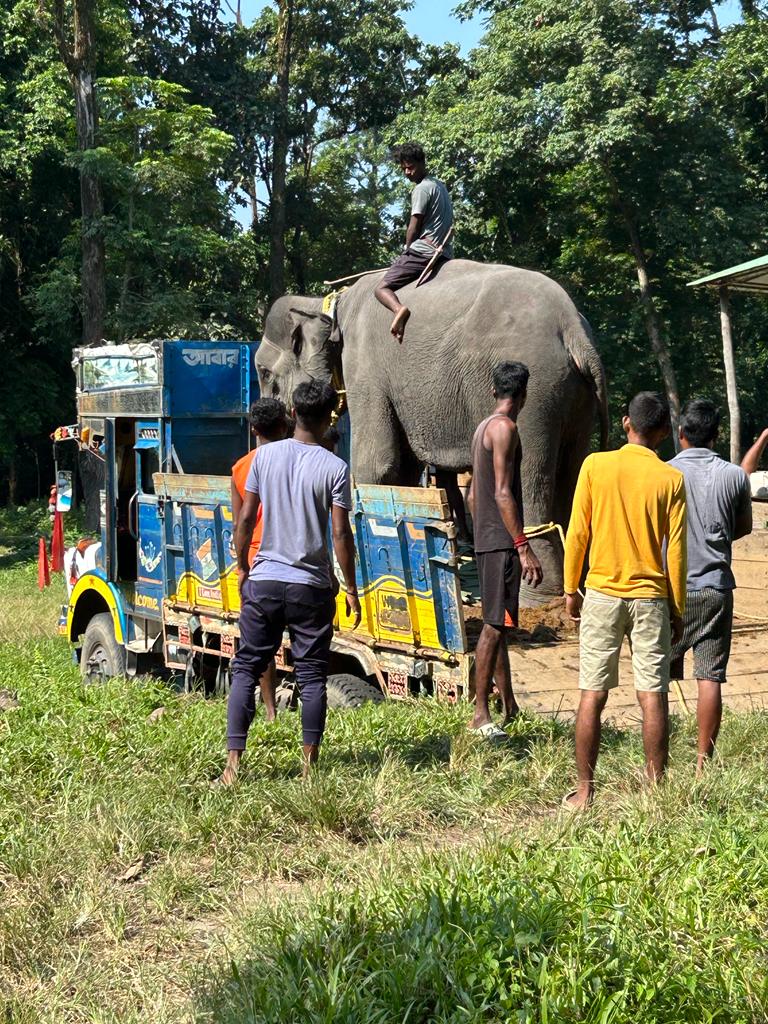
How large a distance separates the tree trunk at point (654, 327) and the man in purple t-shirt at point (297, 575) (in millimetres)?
15281

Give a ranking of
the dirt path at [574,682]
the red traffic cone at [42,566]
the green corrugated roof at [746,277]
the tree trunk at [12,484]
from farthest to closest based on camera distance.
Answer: the tree trunk at [12,484] < the red traffic cone at [42,566] < the green corrugated roof at [746,277] < the dirt path at [574,682]

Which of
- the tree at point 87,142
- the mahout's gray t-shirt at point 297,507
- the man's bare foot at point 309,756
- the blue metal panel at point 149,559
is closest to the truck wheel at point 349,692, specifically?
the man's bare foot at point 309,756

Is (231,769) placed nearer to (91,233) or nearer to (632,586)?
(632,586)

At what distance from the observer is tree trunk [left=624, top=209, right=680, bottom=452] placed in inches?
775

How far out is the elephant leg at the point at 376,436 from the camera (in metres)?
9.52

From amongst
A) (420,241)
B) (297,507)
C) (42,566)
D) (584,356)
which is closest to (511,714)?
(297,507)

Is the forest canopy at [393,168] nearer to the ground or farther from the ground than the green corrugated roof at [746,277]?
farther from the ground

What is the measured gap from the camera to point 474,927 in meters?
3.42

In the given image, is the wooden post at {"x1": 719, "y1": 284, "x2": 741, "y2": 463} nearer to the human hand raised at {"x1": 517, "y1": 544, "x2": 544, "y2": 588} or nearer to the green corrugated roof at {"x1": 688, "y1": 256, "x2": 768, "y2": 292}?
the green corrugated roof at {"x1": 688, "y1": 256, "x2": 768, "y2": 292}

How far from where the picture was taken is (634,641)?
485 cm

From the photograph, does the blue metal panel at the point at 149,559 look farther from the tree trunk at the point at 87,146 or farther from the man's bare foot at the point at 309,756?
the tree trunk at the point at 87,146

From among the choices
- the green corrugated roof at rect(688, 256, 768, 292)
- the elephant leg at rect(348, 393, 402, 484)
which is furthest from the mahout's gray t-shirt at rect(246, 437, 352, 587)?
the green corrugated roof at rect(688, 256, 768, 292)

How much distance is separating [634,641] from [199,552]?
12.2 feet

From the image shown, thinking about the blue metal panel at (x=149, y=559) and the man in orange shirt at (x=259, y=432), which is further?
the blue metal panel at (x=149, y=559)
